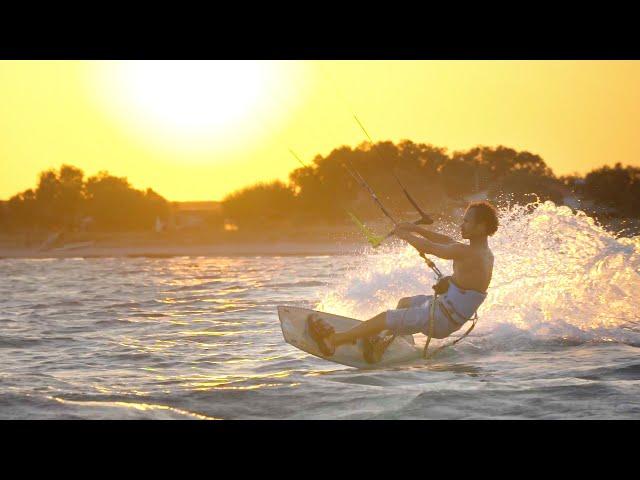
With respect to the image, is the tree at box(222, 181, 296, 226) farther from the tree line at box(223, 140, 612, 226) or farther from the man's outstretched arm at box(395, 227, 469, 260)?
the man's outstretched arm at box(395, 227, 469, 260)

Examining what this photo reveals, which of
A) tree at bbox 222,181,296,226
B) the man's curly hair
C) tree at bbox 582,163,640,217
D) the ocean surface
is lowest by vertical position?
the ocean surface

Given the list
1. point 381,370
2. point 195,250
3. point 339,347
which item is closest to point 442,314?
point 381,370

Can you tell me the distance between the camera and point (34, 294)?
83.3ft

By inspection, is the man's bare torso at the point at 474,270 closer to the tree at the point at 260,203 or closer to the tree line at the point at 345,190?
the tree line at the point at 345,190

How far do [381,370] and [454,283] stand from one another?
121 cm

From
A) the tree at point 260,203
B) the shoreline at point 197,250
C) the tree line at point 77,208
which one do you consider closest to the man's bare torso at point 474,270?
the shoreline at point 197,250

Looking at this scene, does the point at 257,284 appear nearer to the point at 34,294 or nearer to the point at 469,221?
the point at 34,294

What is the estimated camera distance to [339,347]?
9695 millimetres

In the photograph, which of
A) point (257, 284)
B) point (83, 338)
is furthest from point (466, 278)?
point (257, 284)

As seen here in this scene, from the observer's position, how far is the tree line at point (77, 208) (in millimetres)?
76500

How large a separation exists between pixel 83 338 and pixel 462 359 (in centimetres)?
633

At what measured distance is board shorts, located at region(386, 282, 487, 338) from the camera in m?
9.14

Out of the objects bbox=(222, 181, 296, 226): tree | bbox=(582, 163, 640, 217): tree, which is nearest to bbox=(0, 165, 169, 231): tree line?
bbox=(222, 181, 296, 226): tree
